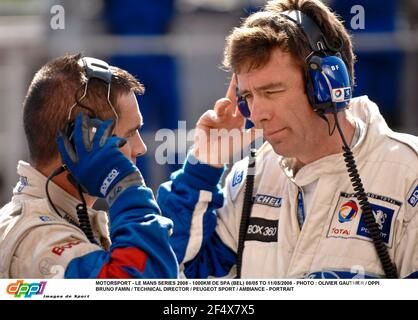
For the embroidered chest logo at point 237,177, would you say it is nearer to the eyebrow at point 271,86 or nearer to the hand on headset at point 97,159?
the eyebrow at point 271,86

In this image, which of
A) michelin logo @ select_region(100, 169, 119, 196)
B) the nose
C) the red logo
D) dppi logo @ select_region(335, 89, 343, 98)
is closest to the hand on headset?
michelin logo @ select_region(100, 169, 119, 196)

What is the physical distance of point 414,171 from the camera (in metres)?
1.92

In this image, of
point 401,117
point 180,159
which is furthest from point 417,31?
point 180,159

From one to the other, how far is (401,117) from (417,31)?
0.33 m

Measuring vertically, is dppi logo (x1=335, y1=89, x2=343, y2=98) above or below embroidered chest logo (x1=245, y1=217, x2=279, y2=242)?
above

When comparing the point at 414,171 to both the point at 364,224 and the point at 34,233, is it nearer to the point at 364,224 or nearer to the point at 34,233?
the point at 364,224

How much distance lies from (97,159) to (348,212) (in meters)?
0.52

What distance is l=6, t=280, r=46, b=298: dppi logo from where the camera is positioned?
5.57 ft

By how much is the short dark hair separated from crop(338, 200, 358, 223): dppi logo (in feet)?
1.55

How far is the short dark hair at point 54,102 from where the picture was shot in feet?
5.98

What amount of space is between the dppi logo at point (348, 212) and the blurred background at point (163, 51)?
1652 millimetres

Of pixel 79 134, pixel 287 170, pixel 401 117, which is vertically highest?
pixel 79 134

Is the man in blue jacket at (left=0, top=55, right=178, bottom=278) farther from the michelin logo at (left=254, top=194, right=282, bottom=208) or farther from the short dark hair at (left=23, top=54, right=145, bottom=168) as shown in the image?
the michelin logo at (left=254, top=194, right=282, bottom=208)

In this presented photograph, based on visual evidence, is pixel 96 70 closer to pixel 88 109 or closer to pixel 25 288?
pixel 88 109
